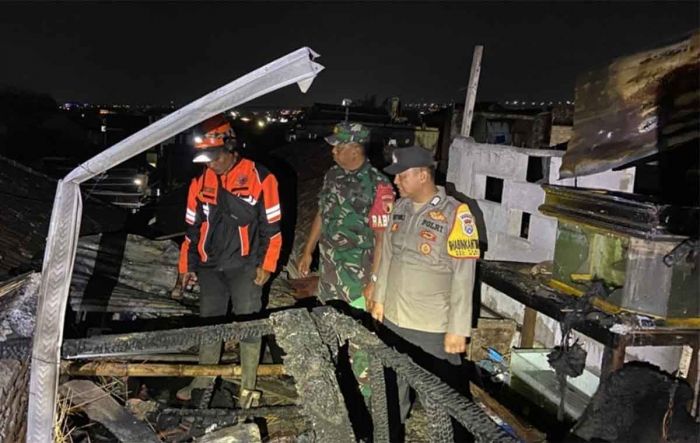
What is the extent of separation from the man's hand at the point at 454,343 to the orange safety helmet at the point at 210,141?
7.24ft

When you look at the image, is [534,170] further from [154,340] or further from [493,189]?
[154,340]

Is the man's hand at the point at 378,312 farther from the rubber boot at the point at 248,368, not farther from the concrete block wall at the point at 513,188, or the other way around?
the concrete block wall at the point at 513,188

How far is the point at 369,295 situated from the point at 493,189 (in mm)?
2778

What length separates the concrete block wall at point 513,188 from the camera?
4746 millimetres

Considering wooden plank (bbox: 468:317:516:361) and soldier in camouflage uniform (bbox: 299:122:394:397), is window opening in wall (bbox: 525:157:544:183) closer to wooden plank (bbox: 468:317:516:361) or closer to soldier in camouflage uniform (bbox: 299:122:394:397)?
wooden plank (bbox: 468:317:516:361)

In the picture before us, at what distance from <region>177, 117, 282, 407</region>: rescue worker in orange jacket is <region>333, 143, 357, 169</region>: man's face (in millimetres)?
591

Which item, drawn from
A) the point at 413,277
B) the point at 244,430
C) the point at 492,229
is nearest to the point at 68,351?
the point at 244,430

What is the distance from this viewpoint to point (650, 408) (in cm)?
272

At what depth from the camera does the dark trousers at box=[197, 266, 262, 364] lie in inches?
167

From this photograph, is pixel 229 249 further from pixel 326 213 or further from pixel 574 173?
pixel 574 173

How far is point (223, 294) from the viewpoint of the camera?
434 cm

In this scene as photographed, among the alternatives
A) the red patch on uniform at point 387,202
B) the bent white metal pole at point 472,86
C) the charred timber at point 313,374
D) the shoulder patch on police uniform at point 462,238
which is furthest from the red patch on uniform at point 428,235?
the bent white metal pole at point 472,86

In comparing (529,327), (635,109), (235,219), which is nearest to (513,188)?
(529,327)

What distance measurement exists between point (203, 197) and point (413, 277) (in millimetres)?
1893
